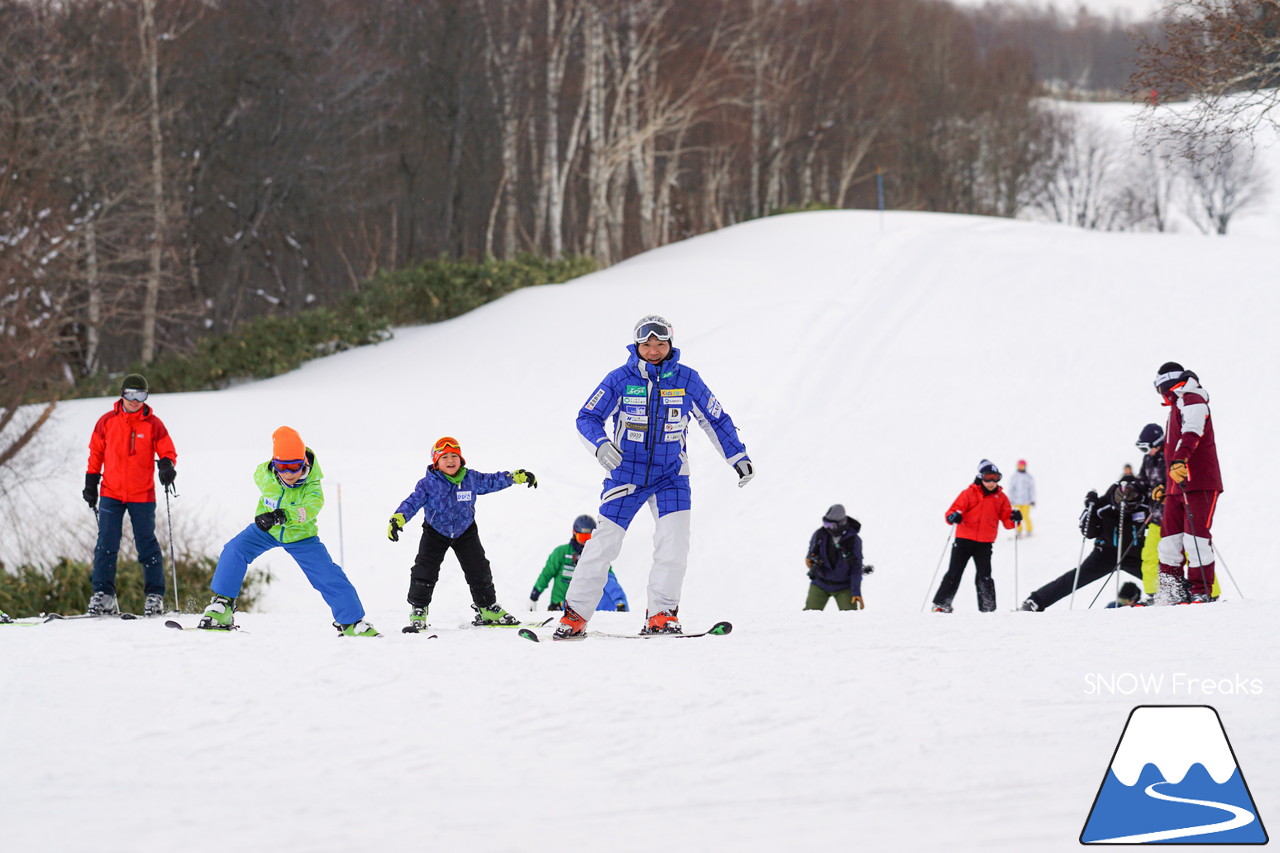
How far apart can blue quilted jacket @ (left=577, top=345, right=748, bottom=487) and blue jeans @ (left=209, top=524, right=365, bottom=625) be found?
5.92ft

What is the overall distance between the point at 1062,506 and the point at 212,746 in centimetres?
1376

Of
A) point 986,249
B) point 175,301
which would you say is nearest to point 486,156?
point 175,301

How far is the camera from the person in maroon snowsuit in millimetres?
8352

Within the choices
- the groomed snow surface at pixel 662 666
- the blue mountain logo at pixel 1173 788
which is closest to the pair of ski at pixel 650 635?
the groomed snow surface at pixel 662 666

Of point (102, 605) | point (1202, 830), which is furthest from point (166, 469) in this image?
point (1202, 830)

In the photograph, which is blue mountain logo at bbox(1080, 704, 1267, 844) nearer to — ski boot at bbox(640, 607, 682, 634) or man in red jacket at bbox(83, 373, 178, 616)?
ski boot at bbox(640, 607, 682, 634)

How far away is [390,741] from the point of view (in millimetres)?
5156

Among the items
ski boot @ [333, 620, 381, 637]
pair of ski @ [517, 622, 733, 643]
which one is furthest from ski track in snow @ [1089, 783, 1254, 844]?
ski boot @ [333, 620, 381, 637]

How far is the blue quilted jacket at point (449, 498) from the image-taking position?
7.77 meters

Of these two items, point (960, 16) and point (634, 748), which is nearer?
point (634, 748)

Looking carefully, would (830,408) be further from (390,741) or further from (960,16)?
(960,16)

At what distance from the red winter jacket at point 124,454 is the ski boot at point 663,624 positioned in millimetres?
3755

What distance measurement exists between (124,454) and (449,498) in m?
2.58

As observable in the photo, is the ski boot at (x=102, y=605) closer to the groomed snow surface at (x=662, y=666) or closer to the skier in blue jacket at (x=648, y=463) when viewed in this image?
the groomed snow surface at (x=662, y=666)
